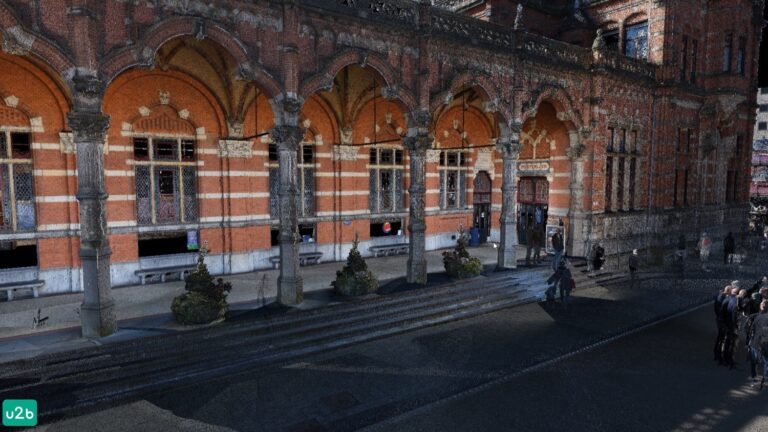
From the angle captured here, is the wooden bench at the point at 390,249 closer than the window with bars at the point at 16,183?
No

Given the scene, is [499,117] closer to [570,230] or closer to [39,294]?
[570,230]

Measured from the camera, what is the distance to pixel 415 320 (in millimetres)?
11680

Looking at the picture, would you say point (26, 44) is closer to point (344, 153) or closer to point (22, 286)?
point (22, 286)

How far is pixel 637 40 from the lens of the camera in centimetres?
2216

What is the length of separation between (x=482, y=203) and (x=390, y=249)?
21.3 feet

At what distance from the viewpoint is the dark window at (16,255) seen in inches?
466

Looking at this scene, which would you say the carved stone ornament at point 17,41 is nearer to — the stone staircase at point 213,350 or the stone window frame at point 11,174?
the stone window frame at point 11,174

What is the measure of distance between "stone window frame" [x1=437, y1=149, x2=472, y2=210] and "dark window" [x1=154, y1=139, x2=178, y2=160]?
1103 cm

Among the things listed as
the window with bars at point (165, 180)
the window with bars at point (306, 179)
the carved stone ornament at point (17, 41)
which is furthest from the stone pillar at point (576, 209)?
the carved stone ornament at point (17, 41)

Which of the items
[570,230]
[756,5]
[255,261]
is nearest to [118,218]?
[255,261]

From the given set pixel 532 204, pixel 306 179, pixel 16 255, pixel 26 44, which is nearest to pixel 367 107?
pixel 306 179

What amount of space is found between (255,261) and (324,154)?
4.71 m

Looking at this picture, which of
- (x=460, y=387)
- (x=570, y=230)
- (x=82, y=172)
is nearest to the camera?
(x=460, y=387)

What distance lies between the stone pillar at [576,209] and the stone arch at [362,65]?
8.87 meters
